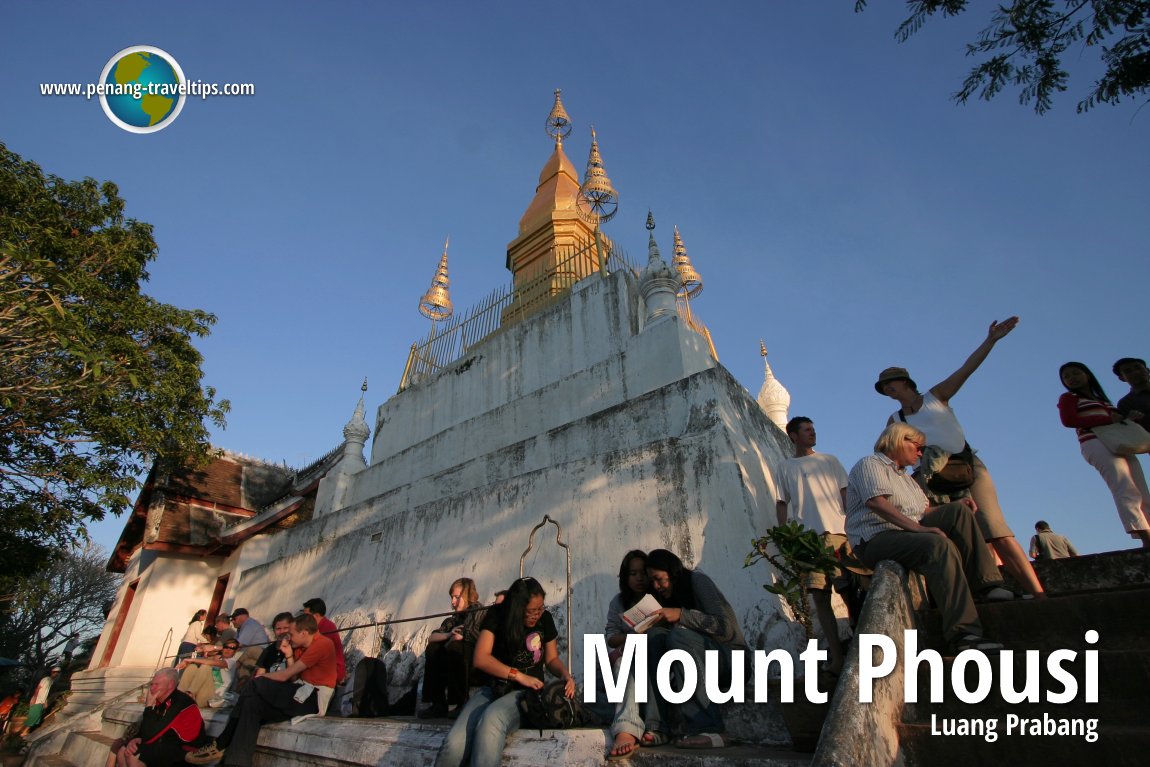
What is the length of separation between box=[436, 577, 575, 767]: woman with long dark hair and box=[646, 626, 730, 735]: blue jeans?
495 millimetres

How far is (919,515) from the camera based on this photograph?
342 centimetres

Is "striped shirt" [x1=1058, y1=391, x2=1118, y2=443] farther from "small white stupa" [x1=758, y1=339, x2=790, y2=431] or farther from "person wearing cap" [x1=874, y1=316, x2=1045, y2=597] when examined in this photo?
"small white stupa" [x1=758, y1=339, x2=790, y2=431]

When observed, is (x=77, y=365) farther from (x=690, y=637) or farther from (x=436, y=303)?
(x=690, y=637)

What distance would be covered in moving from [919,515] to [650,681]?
1.81 meters

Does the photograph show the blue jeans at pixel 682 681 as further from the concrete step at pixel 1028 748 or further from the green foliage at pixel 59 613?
the green foliage at pixel 59 613

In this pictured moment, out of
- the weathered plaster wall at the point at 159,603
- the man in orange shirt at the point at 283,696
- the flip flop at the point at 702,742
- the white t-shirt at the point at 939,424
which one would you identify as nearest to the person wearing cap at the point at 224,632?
the man in orange shirt at the point at 283,696

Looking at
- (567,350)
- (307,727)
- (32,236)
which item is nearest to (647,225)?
(567,350)

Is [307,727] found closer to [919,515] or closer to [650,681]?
[650,681]

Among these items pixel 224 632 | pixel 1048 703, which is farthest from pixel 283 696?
pixel 1048 703

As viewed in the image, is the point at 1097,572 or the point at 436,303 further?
the point at 436,303

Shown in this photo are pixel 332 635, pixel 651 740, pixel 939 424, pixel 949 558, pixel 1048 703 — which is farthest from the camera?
pixel 332 635

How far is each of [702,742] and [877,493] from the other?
1611 mm

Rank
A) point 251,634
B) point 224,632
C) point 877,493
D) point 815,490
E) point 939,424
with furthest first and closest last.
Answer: point 224,632 < point 251,634 < point 815,490 < point 939,424 < point 877,493

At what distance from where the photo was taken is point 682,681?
3.42 m
